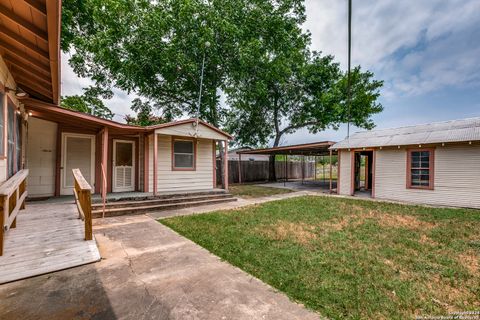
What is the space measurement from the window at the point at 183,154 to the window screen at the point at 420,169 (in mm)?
8912

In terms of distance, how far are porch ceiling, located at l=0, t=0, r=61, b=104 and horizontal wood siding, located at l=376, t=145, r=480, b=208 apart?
11106 millimetres

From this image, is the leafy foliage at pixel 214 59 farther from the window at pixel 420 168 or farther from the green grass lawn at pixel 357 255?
the green grass lawn at pixel 357 255

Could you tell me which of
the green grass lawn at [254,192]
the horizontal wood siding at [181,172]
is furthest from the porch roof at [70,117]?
the green grass lawn at [254,192]

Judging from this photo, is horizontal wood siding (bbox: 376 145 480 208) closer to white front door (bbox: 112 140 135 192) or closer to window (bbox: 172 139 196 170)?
window (bbox: 172 139 196 170)

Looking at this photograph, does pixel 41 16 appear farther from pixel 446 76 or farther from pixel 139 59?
pixel 446 76

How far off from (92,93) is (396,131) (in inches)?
676

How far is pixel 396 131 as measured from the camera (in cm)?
993

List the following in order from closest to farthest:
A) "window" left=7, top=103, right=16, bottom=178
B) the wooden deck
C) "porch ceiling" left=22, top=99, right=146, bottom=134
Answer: the wooden deck, "window" left=7, top=103, right=16, bottom=178, "porch ceiling" left=22, top=99, right=146, bottom=134

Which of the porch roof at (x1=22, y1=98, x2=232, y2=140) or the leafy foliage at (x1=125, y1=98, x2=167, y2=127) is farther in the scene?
the leafy foliage at (x1=125, y1=98, x2=167, y2=127)

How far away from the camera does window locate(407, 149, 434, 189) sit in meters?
8.26

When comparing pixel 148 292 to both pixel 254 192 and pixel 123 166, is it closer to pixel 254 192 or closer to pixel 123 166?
pixel 123 166

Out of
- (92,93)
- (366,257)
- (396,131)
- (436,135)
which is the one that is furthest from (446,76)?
(92,93)

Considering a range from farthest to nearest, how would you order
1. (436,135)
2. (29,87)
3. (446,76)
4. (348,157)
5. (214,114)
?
(446,76) < (214,114) < (348,157) < (436,135) < (29,87)

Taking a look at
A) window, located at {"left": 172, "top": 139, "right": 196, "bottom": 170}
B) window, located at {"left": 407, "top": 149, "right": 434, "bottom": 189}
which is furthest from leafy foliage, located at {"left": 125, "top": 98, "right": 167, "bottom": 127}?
window, located at {"left": 407, "top": 149, "right": 434, "bottom": 189}
